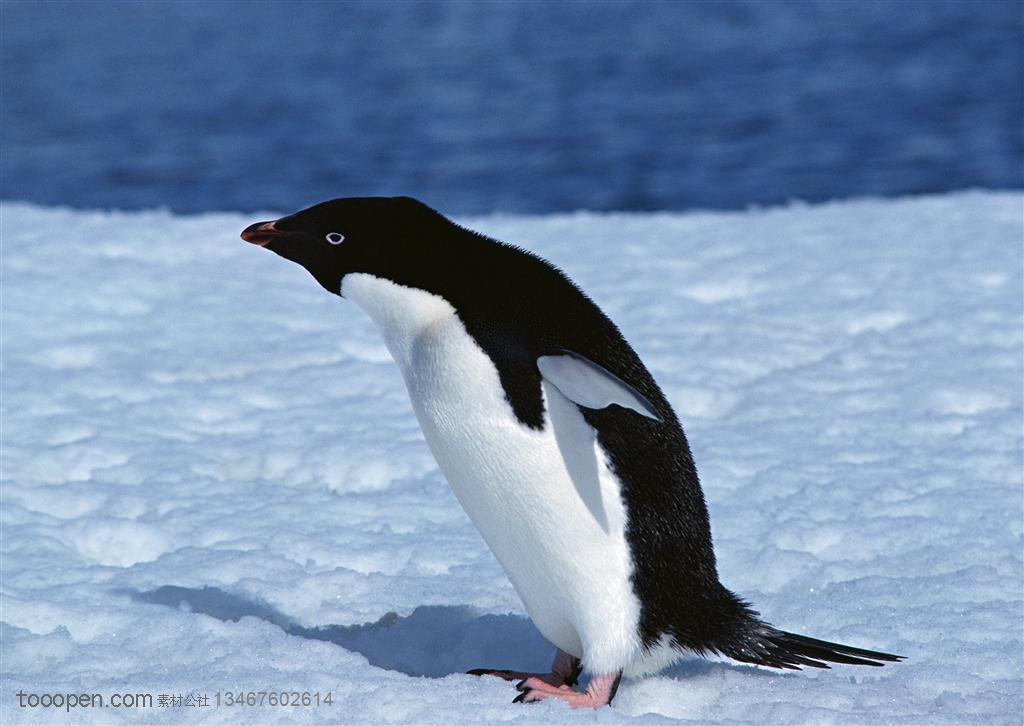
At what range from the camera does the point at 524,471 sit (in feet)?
8.57

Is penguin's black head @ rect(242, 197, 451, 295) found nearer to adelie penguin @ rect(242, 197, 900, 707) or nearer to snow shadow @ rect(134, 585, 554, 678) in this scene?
adelie penguin @ rect(242, 197, 900, 707)

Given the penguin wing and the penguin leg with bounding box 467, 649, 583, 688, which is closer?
the penguin wing

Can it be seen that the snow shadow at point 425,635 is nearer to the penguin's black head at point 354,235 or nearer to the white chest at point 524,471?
the white chest at point 524,471

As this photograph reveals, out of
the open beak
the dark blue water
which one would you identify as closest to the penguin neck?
the open beak

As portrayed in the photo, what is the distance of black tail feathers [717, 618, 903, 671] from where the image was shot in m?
2.75

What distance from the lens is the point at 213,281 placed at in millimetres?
6234

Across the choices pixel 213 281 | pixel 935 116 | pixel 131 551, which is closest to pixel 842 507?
pixel 131 551

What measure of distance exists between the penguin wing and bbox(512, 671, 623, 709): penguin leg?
53 cm

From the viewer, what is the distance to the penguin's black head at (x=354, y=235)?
2686mm

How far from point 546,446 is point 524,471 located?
6 centimetres

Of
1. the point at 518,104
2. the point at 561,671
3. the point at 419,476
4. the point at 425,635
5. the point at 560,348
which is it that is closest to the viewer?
the point at 560,348

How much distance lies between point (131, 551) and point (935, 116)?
15.4 metres

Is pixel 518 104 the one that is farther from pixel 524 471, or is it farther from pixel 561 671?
pixel 524 471

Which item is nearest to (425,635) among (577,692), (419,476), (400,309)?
(577,692)
